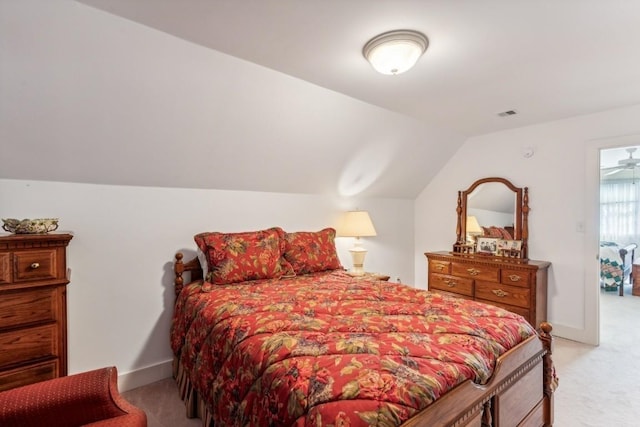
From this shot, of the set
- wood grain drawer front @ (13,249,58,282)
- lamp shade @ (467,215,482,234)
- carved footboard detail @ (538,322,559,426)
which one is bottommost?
carved footboard detail @ (538,322,559,426)

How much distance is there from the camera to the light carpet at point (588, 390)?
6.66 feet

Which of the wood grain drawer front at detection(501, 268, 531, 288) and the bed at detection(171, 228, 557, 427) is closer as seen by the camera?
the bed at detection(171, 228, 557, 427)

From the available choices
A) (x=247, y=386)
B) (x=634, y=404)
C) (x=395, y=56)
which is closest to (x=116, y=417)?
(x=247, y=386)

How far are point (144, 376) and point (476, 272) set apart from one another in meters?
3.37

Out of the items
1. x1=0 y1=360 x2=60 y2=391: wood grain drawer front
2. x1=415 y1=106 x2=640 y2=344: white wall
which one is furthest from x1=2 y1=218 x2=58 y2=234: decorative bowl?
x1=415 y1=106 x2=640 y2=344: white wall

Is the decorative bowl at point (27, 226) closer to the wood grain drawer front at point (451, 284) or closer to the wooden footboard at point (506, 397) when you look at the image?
the wooden footboard at point (506, 397)

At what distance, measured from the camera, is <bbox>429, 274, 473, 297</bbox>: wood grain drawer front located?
145 inches

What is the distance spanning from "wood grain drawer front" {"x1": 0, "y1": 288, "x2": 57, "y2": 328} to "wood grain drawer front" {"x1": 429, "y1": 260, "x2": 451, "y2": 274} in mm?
3674

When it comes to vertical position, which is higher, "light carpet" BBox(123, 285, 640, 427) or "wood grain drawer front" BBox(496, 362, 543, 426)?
"wood grain drawer front" BBox(496, 362, 543, 426)

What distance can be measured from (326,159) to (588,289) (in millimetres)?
2928

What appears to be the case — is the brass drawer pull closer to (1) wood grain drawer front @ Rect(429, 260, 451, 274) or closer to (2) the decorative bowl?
(1) wood grain drawer front @ Rect(429, 260, 451, 274)

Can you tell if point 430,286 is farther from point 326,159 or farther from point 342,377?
point 342,377

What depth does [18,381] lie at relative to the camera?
1742 mm

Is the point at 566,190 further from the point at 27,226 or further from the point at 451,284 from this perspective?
the point at 27,226
